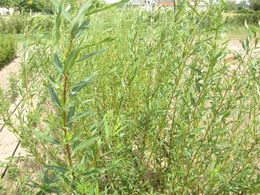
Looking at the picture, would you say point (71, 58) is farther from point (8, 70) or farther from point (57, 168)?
point (8, 70)

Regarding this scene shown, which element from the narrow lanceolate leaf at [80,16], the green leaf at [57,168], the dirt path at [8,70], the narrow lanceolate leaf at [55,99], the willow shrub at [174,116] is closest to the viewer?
the narrow lanceolate leaf at [80,16]

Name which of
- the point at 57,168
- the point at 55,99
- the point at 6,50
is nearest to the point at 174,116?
the point at 57,168

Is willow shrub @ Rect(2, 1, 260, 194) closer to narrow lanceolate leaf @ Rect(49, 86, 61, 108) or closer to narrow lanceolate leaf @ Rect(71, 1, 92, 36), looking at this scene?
narrow lanceolate leaf @ Rect(49, 86, 61, 108)

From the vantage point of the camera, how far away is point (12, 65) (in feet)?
30.1

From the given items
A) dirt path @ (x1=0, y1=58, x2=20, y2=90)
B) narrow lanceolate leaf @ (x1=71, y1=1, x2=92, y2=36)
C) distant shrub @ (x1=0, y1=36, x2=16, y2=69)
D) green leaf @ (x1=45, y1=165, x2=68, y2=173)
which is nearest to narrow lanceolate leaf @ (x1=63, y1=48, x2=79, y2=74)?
narrow lanceolate leaf @ (x1=71, y1=1, x2=92, y2=36)

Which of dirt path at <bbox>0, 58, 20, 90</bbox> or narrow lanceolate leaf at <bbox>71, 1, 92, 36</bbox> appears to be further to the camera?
dirt path at <bbox>0, 58, 20, 90</bbox>

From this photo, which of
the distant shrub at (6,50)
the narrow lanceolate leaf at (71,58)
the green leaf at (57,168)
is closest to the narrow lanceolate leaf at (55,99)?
the narrow lanceolate leaf at (71,58)

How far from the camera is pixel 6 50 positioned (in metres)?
9.01

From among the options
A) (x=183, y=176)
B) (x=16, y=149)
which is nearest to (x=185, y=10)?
(x=183, y=176)

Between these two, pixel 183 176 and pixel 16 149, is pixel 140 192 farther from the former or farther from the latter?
pixel 16 149

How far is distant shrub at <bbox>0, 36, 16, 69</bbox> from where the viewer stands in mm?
8680

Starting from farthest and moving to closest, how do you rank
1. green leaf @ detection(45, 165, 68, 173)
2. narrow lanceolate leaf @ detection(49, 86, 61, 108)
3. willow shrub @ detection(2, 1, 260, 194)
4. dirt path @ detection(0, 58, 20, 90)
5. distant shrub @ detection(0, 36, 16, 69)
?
1. distant shrub @ detection(0, 36, 16, 69)
2. dirt path @ detection(0, 58, 20, 90)
3. willow shrub @ detection(2, 1, 260, 194)
4. green leaf @ detection(45, 165, 68, 173)
5. narrow lanceolate leaf @ detection(49, 86, 61, 108)

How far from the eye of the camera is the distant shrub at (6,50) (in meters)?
8.68

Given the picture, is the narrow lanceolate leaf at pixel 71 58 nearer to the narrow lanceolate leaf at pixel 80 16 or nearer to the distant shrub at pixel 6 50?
the narrow lanceolate leaf at pixel 80 16
